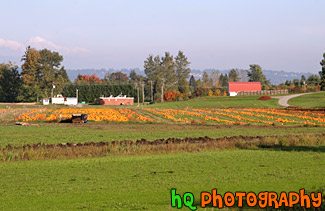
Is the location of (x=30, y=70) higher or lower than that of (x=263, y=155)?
higher

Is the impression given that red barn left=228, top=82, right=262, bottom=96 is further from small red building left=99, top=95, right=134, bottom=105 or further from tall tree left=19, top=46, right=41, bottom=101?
tall tree left=19, top=46, right=41, bottom=101

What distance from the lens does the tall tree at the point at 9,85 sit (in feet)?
567

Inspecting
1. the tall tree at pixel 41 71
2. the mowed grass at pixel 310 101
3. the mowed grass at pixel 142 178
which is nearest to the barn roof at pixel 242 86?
the mowed grass at pixel 310 101

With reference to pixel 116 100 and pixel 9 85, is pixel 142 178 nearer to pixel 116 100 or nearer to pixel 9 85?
pixel 116 100

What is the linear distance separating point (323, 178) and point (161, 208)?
27.7ft

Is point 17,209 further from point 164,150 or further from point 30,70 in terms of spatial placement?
point 30,70

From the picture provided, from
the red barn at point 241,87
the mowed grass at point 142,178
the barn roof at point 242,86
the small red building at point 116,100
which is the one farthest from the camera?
the barn roof at point 242,86

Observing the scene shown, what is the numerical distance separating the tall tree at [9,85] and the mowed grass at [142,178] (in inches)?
6215

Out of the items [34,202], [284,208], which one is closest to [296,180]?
[284,208]

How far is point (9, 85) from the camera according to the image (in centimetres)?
17350

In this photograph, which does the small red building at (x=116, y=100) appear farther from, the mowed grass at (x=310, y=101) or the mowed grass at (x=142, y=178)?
the mowed grass at (x=142, y=178)

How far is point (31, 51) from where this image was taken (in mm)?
184250

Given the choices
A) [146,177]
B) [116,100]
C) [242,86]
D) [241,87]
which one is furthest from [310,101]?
[146,177]

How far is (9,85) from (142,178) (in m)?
167
